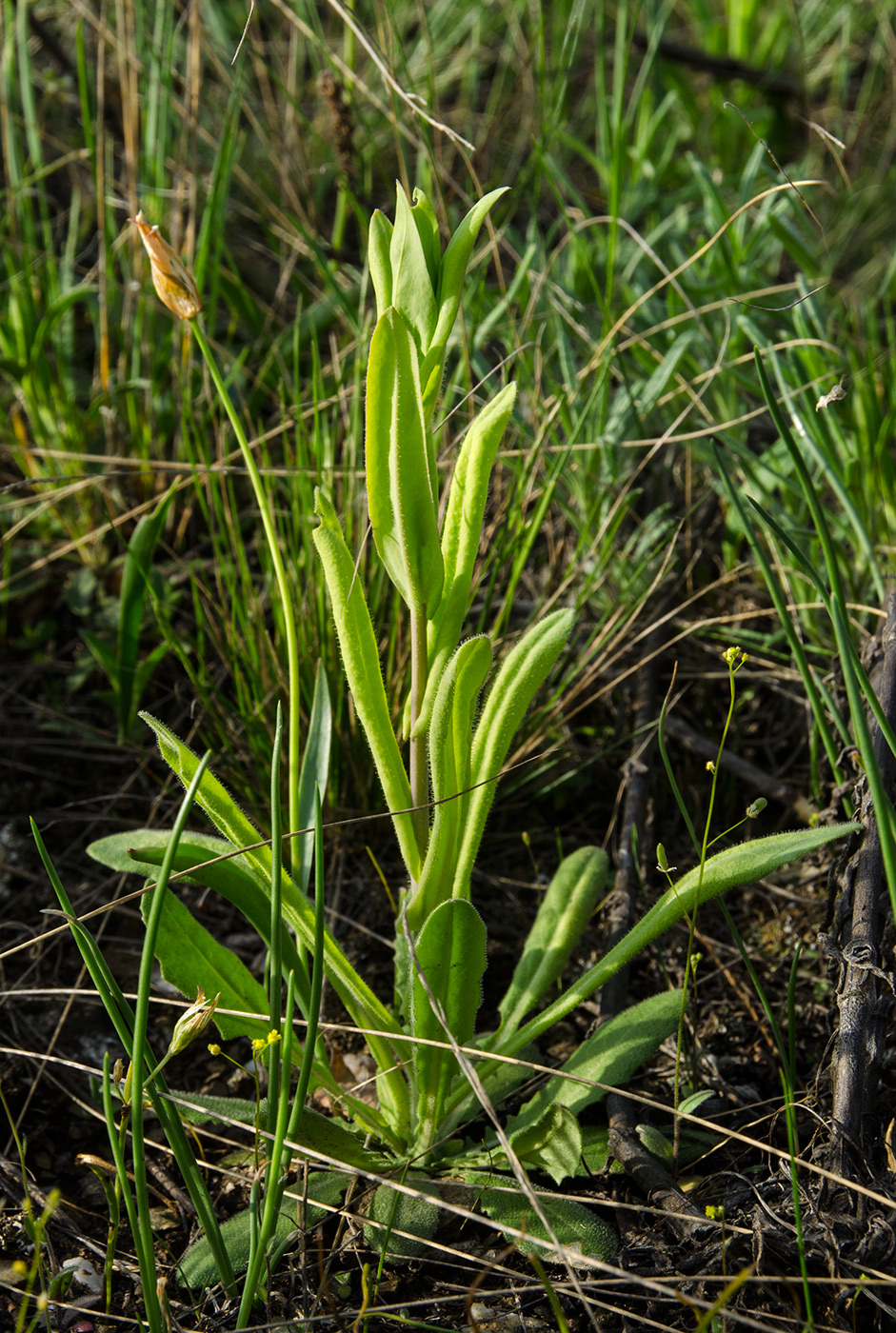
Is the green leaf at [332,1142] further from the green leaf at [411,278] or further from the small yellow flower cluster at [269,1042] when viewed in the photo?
the green leaf at [411,278]

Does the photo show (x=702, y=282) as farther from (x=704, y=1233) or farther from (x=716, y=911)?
(x=704, y=1233)

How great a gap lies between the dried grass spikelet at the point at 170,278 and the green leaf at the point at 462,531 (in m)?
0.30

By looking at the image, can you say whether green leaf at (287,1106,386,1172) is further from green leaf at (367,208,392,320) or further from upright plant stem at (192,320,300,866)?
green leaf at (367,208,392,320)

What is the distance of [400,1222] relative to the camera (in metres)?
0.98

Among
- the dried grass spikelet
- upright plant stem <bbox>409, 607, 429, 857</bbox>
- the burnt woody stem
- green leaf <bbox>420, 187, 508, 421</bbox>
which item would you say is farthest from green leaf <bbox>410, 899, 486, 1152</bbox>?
the dried grass spikelet

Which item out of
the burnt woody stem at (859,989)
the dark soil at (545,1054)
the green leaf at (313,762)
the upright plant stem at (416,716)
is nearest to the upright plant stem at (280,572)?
the green leaf at (313,762)

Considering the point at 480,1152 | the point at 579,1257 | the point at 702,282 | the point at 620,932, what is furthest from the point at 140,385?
the point at 579,1257

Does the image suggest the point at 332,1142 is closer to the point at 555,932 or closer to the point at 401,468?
the point at 555,932

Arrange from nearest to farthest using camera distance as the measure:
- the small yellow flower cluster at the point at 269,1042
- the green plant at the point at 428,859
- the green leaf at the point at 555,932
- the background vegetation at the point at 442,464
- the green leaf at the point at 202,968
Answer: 1. the small yellow flower cluster at the point at 269,1042
2. the green plant at the point at 428,859
3. the green leaf at the point at 202,968
4. the green leaf at the point at 555,932
5. the background vegetation at the point at 442,464

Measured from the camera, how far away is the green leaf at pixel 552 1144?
981 mm

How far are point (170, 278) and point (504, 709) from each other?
0.53 m

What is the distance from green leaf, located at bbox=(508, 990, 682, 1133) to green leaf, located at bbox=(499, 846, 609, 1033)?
0.25ft

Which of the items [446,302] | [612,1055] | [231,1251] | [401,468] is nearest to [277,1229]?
[231,1251]

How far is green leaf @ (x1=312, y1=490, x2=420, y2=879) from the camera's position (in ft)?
3.23
